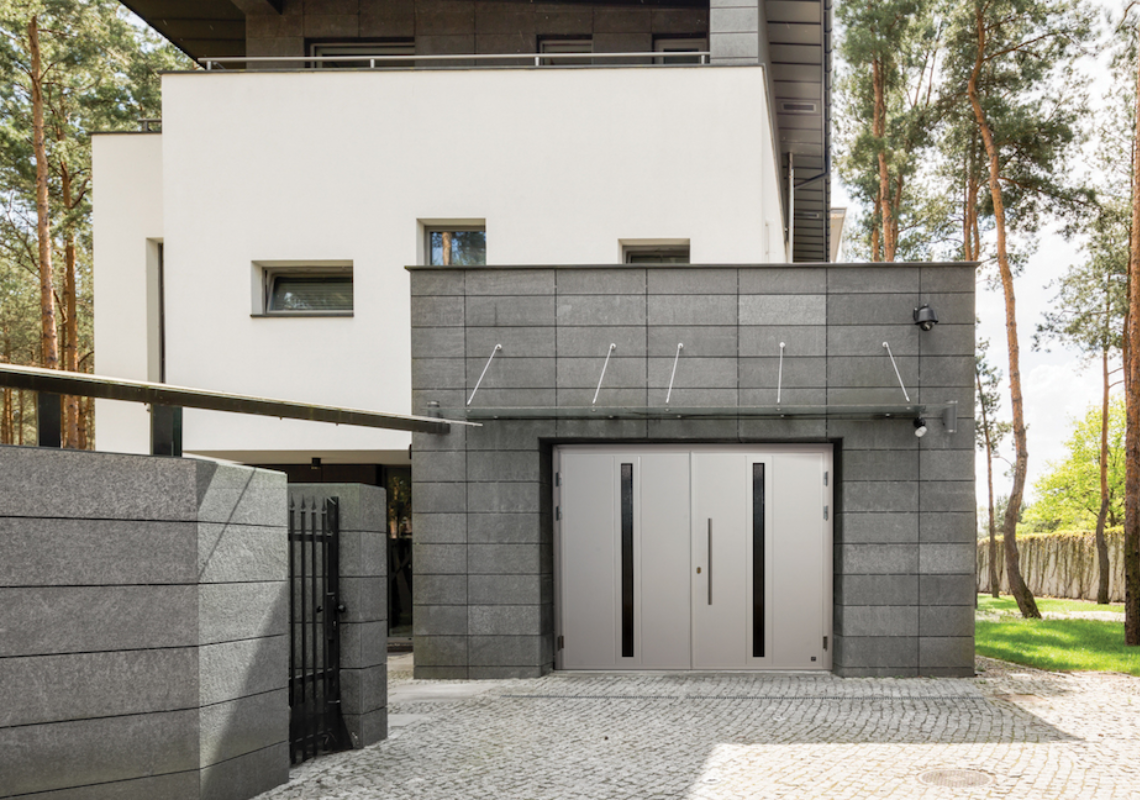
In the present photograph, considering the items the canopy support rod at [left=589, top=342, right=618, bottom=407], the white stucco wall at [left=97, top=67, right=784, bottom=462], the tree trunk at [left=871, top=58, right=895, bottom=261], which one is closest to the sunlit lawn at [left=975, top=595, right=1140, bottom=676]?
the white stucco wall at [left=97, top=67, right=784, bottom=462]

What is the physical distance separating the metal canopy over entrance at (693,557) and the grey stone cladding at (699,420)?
27cm

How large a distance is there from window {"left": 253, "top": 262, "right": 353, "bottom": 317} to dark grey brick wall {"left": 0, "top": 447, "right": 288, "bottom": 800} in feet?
26.3

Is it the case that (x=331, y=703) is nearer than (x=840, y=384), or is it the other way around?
(x=331, y=703)

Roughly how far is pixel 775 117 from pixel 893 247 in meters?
8.38

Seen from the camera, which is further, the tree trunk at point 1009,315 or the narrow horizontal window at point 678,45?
the tree trunk at point 1009,315

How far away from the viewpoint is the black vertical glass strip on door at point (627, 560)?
464 inches

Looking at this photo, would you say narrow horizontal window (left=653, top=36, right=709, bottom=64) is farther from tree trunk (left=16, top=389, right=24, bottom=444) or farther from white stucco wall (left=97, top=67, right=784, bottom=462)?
tree trunk (left=16, top=389, right=24, bottom=444)

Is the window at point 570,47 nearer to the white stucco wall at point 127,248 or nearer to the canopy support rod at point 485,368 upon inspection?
the white stucco wall at point 127,248

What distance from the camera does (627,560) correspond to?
1182 cm

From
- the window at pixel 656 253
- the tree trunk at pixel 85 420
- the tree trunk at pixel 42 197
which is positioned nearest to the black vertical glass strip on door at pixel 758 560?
the window at pixel 656 253

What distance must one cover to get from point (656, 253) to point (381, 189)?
4.16 metres

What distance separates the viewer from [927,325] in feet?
36.9

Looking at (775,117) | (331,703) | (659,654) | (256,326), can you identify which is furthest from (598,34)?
(331,703)

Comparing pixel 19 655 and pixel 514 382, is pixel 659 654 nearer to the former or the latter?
pixel 514 382
